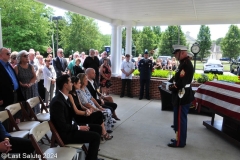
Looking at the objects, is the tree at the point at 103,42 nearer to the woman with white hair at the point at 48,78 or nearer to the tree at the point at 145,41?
the tree at the point at 145,41

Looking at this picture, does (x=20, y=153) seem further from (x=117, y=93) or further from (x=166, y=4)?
(x=117, y=93)

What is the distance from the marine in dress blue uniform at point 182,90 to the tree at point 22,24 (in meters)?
17.4

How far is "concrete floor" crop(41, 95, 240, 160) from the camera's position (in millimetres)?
3168

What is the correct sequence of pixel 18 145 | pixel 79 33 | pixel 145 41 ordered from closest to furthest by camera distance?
pixel 18 145, pixel 79 33, pixel 145 41

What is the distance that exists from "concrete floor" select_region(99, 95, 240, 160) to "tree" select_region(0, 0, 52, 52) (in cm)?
1614

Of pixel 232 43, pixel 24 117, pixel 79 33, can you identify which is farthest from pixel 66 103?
pixel 232 43

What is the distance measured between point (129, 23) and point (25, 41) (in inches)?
572

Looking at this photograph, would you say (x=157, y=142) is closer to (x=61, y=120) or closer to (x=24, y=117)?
(x=61, y=120)

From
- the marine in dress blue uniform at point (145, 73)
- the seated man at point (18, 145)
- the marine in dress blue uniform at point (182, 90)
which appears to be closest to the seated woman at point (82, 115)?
the seated man at point (18, 145)

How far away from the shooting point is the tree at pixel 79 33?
77.2 feet

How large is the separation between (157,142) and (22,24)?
1848 cm

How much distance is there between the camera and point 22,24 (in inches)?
721

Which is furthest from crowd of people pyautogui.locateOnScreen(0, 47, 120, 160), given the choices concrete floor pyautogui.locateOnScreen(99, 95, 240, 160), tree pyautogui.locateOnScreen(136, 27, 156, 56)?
tree pyautogui.locateOnScreen(136, 27, 156, 56)

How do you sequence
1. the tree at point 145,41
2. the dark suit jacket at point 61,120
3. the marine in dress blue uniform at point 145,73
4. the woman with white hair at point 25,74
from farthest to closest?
1. the tree at point 145,41
2. the marine in dress blue uniform at point 145,73
3. the woman with white hair at point 25,74
4. the dark suit jacket at point 61,120
